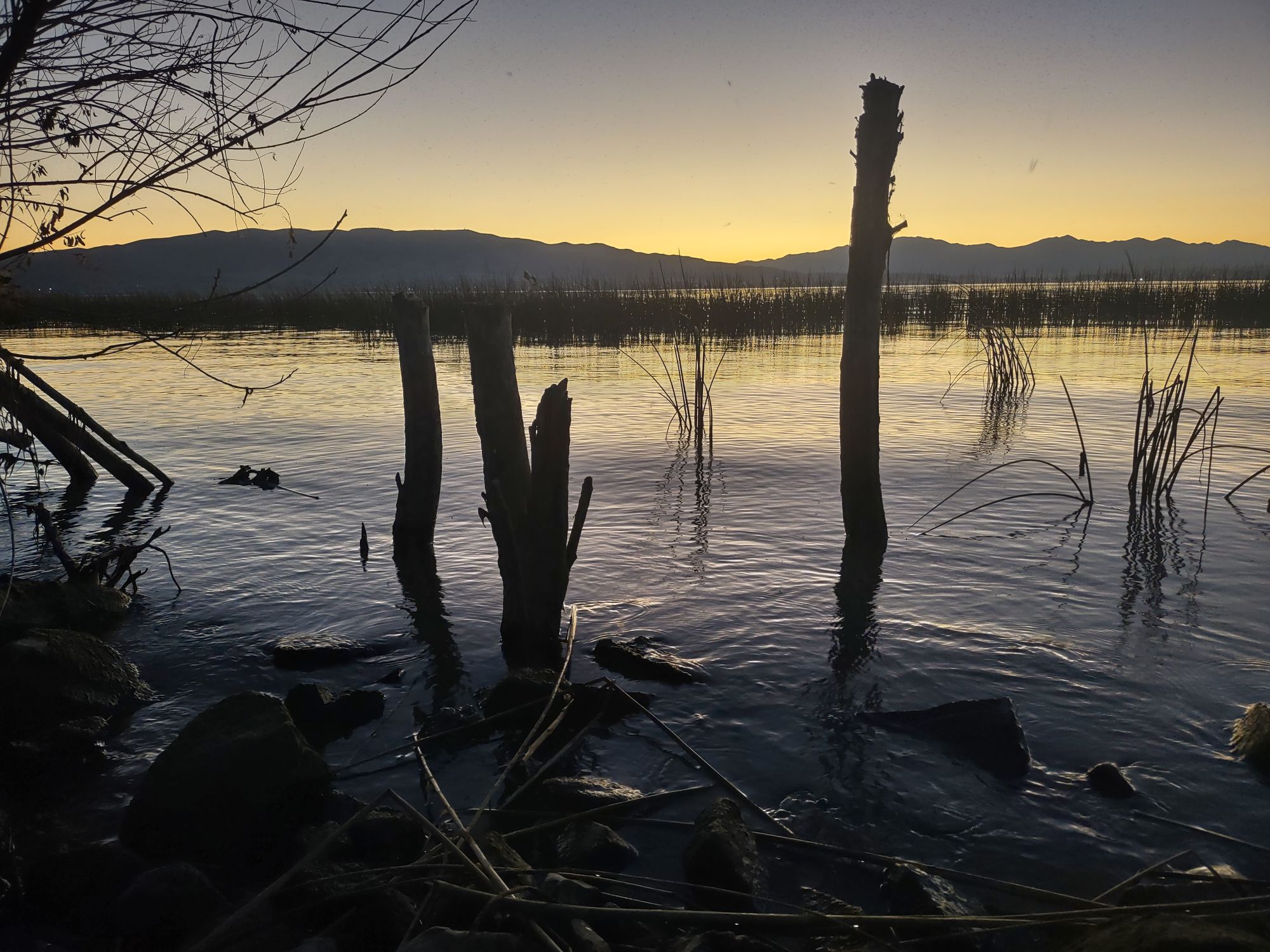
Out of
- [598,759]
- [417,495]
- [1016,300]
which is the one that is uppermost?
[1016,300]

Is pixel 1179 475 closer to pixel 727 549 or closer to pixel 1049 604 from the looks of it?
pixel 1049 604

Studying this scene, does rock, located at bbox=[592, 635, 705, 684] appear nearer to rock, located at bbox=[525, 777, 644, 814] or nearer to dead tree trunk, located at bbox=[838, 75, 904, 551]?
rock, located at bbox=[525, 777, 644, 814]

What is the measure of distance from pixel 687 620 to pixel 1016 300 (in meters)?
32.8

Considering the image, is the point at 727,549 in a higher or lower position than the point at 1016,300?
lower

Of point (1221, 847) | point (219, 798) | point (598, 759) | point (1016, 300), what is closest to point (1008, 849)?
point (1221, 847)

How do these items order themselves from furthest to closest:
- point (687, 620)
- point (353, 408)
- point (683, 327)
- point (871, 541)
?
point (683, 327) → point (353, 408) → point (871, 541) → point (687, 620)

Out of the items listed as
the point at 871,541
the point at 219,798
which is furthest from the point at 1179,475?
the point at 219,798

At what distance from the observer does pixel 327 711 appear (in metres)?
4.72

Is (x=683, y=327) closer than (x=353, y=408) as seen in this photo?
No

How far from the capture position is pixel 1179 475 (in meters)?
10.3

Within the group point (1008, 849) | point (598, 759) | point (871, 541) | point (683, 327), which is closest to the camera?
point (1008, 849)

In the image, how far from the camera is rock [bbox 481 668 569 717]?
15.5 ft

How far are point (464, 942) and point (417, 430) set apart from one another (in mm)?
5647

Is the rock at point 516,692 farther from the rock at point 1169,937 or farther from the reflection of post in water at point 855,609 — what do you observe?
the rock at point 1169,937
